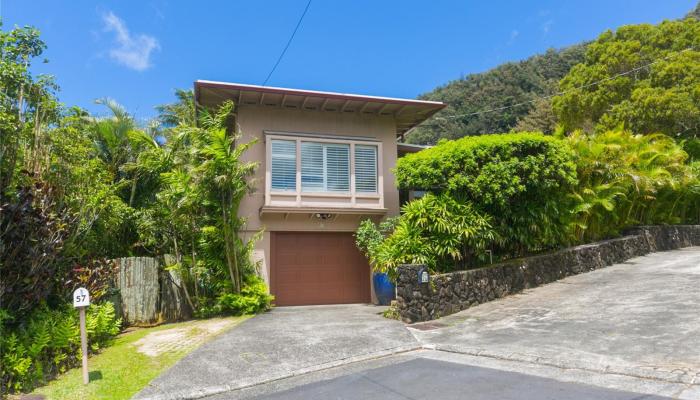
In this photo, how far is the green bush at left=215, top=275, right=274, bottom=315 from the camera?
11859 mm

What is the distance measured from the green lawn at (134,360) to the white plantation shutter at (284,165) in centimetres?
414

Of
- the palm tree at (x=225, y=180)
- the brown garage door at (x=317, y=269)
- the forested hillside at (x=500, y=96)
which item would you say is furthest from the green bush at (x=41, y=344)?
the forested hillside at (x=500, y=96)

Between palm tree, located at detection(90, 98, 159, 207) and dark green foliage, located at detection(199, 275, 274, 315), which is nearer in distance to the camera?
dark green foliage, located at detection(199, 275, 274, 315)

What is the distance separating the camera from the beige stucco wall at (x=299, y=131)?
13852mm

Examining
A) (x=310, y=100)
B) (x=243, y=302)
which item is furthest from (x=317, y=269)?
(x=310, y=100)

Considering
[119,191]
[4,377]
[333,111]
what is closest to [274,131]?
[333,111]

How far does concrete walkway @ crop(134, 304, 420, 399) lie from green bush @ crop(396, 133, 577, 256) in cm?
375

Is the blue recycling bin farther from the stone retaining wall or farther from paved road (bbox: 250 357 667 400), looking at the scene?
paved road (bbox: 250 357 667 400)

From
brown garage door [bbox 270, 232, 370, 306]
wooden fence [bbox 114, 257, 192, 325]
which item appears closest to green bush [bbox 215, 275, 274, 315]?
wooden fence [bbox 114, 257, 192, 325]

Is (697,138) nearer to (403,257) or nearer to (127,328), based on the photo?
(403,257)

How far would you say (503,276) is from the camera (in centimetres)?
1270

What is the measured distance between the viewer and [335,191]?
47.2 ft

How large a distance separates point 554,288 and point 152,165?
11.3 meters

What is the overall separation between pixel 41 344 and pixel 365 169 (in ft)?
31.5
